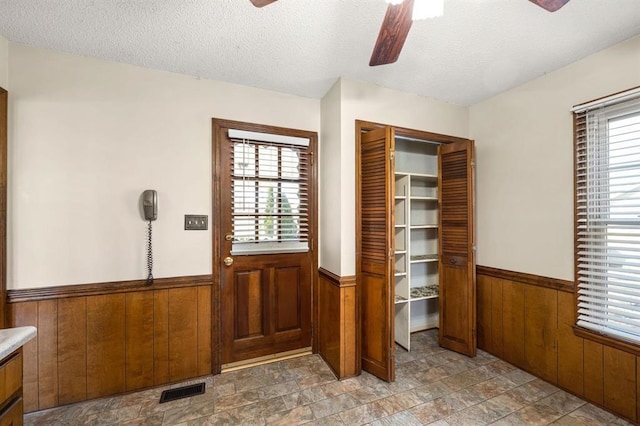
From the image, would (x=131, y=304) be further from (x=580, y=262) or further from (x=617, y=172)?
(x=617, y=172)

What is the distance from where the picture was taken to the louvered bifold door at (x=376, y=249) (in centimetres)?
211

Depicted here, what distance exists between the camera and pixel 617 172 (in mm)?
1796

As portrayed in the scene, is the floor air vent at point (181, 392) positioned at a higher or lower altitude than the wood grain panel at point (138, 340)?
lower

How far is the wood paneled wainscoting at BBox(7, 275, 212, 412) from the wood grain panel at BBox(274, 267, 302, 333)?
59 cm

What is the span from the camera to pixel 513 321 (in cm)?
238

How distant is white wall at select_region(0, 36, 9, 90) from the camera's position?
5.62 feet

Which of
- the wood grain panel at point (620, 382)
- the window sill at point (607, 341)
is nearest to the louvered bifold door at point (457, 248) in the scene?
the window sill at point (607, 341)

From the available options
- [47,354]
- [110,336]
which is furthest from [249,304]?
[47,354]

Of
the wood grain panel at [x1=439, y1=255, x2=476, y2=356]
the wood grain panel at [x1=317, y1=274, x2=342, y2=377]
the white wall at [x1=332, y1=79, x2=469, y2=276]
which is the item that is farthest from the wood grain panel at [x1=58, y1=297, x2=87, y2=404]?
the wood grain panel at [x1=439, y1=255, x2=476, y2=356]

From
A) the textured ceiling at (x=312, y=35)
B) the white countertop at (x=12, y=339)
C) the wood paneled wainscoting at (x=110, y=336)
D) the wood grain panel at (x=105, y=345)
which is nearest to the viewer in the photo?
the white countertop at (x=12, y=339)

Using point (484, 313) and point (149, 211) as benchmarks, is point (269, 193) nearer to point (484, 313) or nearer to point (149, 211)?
point (149, 211)

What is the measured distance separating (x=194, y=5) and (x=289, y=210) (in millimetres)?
1592

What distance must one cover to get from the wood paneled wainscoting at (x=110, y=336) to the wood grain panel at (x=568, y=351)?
9.30 feet

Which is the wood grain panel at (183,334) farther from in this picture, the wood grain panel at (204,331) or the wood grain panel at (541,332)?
the wood grain panel at (541,332)
